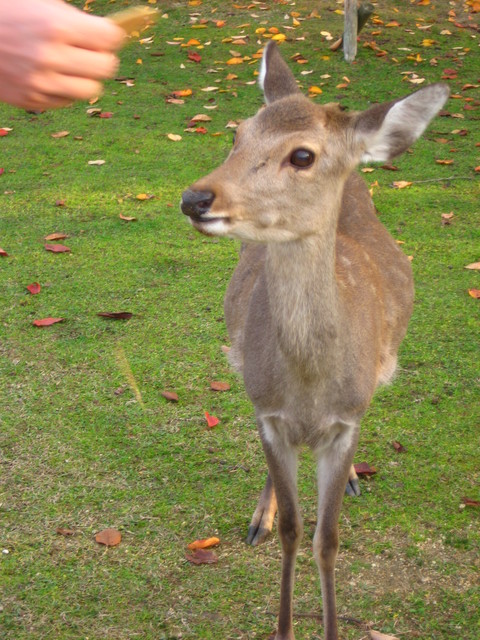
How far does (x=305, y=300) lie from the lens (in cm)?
324

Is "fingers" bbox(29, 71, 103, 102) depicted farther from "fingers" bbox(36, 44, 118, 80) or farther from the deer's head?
the deer's head

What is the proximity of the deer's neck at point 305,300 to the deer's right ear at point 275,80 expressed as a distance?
0.80 m

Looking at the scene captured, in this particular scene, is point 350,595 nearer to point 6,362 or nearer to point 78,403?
point 78,403

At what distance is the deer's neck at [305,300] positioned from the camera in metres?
3.20

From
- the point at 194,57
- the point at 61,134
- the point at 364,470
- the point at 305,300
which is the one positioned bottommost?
the point at 364,470

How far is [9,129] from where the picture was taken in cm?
887

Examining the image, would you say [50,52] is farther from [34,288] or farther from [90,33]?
[34,288]

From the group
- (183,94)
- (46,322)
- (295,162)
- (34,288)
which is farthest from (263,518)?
(183,94)

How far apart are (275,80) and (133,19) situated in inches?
79.2

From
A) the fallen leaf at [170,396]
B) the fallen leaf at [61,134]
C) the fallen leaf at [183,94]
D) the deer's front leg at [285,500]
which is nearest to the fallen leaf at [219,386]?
the fallen leaf at [170,396]

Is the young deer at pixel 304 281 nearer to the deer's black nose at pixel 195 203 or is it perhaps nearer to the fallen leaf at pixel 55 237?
the deer's black nose at pixel 195 203

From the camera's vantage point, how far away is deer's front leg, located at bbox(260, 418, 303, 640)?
352 cm

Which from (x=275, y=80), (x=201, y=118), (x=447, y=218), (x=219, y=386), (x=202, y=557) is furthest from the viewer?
(x=201, y=118)

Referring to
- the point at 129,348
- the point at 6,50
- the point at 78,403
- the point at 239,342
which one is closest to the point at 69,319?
the point at 129,348
